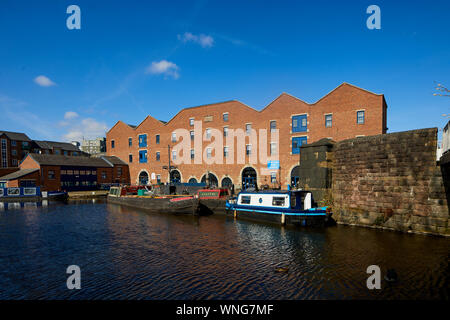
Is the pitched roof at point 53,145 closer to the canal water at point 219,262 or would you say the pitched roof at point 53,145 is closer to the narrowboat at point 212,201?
the canal water at point 219,262

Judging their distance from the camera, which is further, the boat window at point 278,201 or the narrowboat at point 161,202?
the narrowboat at point 161,202

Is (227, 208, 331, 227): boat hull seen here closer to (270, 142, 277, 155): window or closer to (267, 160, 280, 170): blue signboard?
(267, 160, 280, 170): blue signboard

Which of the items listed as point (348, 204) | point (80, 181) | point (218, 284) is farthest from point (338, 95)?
point (80, 181)

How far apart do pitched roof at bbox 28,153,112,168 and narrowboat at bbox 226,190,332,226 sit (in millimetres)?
42052

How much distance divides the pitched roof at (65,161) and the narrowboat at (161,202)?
21587 mm

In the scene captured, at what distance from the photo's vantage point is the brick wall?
54.7 feet

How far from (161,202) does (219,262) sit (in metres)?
18.2

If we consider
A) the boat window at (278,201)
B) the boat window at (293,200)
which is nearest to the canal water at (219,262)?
the boat window at (278,201)

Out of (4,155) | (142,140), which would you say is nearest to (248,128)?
(142,140)

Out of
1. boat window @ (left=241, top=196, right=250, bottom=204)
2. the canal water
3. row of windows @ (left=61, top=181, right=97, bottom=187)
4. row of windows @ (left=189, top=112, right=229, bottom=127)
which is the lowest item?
the canal water

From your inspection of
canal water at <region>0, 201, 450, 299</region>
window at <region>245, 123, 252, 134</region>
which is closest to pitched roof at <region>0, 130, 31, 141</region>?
canal water at <region>0, 201, 450, 299</region>

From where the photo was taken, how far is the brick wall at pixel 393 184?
1667cm
